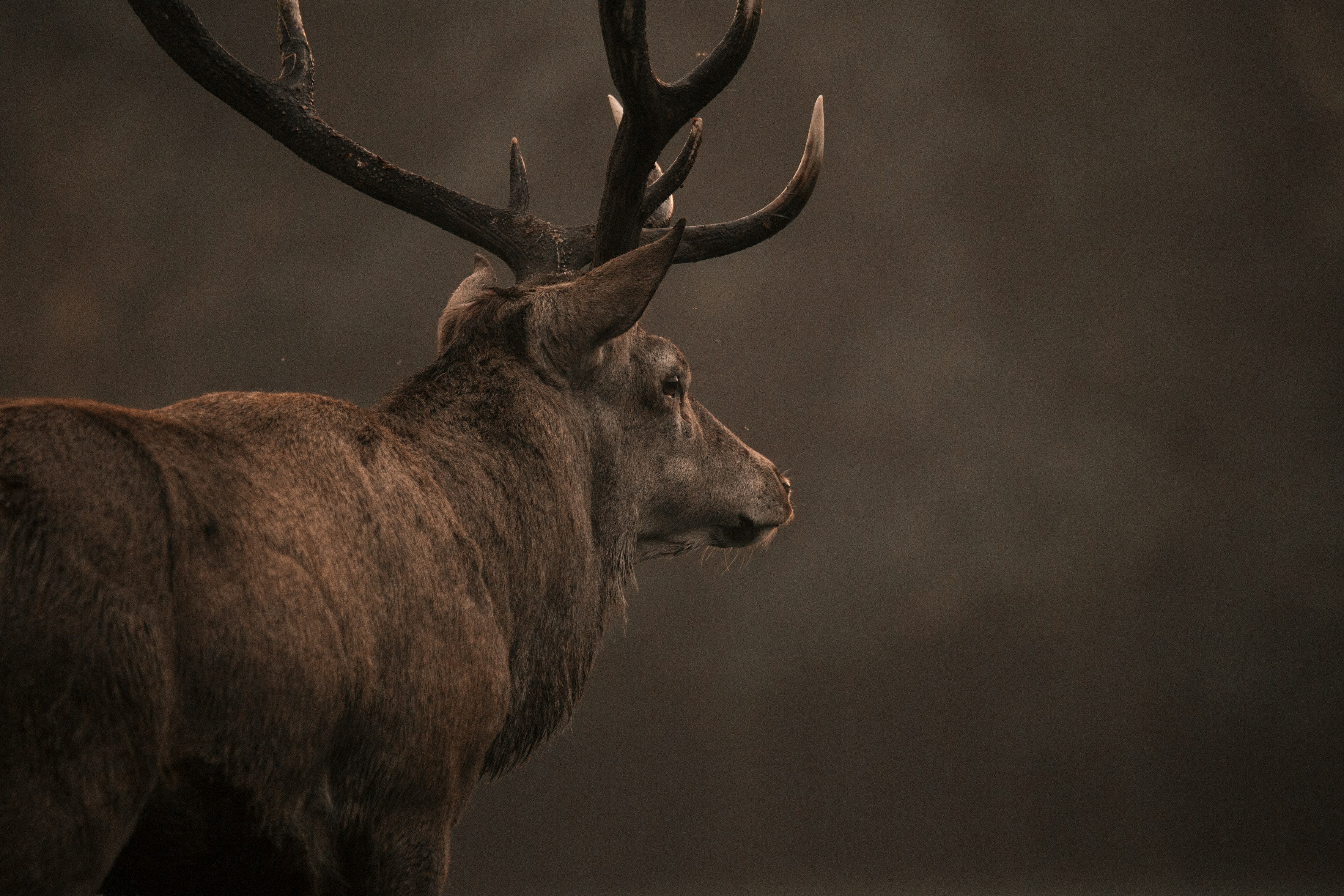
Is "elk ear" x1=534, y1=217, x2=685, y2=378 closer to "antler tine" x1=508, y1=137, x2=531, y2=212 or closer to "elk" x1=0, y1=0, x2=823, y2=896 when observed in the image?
"elk" x1=0, y1=0, x2=823, y2=896

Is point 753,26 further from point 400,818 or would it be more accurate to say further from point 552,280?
point 400,818

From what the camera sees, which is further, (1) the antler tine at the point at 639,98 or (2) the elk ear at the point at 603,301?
(1) the antler tine at the point at 639,98

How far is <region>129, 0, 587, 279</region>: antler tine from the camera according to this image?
3.08m

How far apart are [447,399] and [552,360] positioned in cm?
31

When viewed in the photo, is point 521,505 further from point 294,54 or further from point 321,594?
point 294,54

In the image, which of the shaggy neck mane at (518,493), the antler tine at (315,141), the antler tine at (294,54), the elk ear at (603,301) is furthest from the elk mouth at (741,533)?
the antler tine at (294,54)

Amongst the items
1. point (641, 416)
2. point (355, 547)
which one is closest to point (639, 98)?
point (641, 416)

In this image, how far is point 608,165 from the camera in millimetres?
3100

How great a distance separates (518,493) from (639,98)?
1.25 metres

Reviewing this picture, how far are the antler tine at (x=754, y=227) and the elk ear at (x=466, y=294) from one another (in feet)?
1.83

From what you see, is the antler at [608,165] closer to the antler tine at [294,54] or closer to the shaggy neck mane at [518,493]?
the antler tine at [294,54]

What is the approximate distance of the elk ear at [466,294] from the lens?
312 centimetres

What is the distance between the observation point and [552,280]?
3121 millimetres

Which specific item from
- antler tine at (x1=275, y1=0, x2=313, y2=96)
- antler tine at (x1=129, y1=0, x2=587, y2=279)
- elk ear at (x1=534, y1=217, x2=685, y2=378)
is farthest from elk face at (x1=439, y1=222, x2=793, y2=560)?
antler tine at (x1=275, y1=0, x2=313, y2=96)
